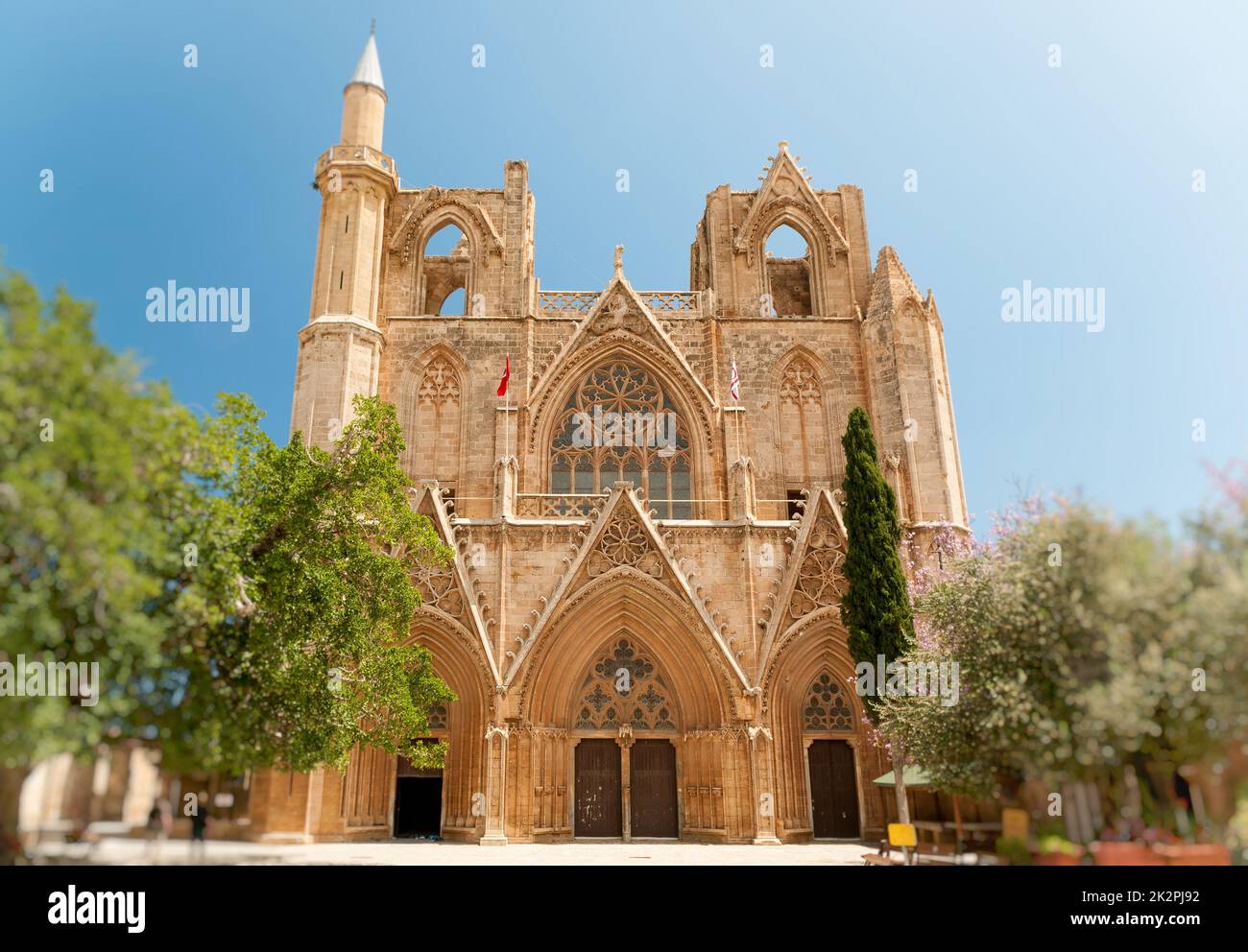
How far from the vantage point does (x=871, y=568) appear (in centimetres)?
1825

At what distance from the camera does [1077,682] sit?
7.47 metres

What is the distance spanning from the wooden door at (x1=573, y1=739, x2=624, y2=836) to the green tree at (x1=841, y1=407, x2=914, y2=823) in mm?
6221

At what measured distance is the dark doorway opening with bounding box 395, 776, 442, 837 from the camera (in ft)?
66.5

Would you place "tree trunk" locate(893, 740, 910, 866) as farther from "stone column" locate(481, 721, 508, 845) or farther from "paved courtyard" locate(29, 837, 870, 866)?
"stone column" locate(481, 721, 508, 845)

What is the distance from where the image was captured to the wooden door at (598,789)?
66.9 ft

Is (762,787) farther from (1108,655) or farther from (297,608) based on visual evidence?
(1108,655)

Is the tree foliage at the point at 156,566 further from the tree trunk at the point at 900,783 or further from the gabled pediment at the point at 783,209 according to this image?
the gabled pediment at the point at 783,209

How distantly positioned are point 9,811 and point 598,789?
15.6 m

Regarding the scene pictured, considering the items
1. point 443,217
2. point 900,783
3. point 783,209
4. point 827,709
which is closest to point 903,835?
point 900,783

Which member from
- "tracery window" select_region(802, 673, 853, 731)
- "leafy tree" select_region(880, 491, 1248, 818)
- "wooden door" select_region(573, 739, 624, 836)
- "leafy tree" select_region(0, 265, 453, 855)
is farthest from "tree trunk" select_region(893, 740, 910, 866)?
"leafy tree" select_region(0, 265, 453, 855)

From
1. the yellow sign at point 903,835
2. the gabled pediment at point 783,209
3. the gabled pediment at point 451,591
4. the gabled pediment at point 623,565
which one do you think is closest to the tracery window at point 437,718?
the gabled pediment at point 451,591
